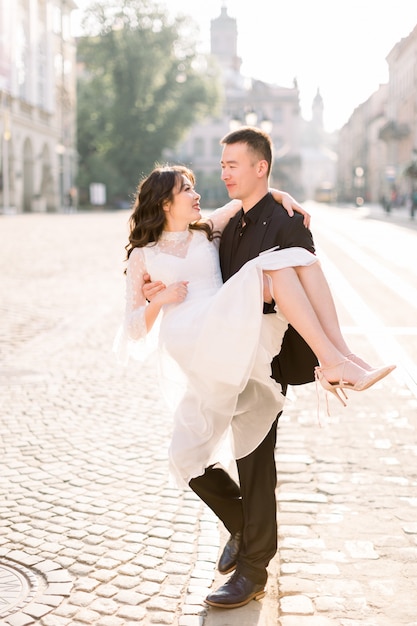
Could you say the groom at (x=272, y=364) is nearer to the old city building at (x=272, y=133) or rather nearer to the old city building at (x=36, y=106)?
the old city building at (x=36, y=106)

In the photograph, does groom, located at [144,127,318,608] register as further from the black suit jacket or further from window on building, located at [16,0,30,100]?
→ window on building, located at [16,0,30,100]

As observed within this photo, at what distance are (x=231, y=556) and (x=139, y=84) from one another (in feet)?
201

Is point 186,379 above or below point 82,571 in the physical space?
above

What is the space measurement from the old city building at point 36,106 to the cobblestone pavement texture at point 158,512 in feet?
129

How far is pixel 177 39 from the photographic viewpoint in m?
63.3

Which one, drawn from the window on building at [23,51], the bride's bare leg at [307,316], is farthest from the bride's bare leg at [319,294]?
the window on building at [23,51]

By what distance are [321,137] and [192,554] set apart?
18890 cm

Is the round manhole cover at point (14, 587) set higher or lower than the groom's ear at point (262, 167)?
lower

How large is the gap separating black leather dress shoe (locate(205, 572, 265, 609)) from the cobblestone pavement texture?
5 centimetres

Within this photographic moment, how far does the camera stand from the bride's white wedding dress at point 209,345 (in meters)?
3.26

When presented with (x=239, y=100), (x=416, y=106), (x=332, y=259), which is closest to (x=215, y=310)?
(x=332, y=259)

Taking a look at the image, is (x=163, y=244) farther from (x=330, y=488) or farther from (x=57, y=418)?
(x=57, y=418)

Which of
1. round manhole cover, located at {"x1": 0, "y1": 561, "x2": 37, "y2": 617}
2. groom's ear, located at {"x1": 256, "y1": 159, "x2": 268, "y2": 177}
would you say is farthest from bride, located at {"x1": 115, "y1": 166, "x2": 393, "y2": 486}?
round manhole cover, located at {"x1": 0, "y1": 561, "x2": 37, "y2": 617}

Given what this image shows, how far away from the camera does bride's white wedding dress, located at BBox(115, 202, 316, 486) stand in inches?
128
